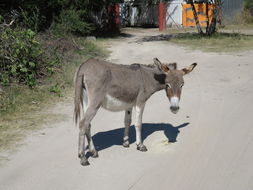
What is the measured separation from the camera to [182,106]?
8.79 meters

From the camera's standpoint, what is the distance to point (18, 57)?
10234 mm

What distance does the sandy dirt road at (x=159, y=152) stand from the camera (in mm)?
5117

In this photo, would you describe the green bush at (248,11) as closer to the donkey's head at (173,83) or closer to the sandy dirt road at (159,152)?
the sandy dirt road at (159,152)

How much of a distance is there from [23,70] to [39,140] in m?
3.61

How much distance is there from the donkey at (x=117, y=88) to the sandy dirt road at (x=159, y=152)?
1.21 feet

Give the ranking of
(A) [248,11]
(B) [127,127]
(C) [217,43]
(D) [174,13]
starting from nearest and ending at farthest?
(B) [127,127]
(C) [217,43]
(D) [174,13]
(A) [248,11]

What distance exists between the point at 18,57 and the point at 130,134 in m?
4.62

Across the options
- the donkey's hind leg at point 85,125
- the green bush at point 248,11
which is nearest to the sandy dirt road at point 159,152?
the donkey's hind leg at point 85,125

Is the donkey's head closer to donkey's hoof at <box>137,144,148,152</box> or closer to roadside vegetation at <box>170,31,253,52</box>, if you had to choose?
donkey's hoof at <box>137,144,148,152</box>

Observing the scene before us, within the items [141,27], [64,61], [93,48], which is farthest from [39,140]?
[141,27]

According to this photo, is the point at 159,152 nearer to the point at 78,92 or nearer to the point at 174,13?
the point at 78,92

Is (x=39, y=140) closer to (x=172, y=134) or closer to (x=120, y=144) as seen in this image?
(x=120, y=144)

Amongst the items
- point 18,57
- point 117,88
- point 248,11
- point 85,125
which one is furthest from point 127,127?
point 248,11

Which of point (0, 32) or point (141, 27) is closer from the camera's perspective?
point (0, 32)
